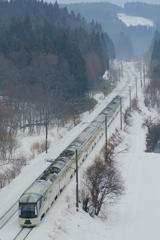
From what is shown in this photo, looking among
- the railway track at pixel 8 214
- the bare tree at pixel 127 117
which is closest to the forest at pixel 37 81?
the bare tree at pixel 127 117

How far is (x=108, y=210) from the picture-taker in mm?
30641

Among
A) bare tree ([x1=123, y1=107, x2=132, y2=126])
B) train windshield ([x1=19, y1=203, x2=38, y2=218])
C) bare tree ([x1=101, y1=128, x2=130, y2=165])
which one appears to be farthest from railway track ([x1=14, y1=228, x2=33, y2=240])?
bare tree ([x1=123, y1=107, x2=132, y2=126])

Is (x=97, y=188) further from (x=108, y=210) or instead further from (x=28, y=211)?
(x=28, y=211)

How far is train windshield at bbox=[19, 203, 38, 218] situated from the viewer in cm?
2327

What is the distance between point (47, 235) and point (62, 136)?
93.4 ft

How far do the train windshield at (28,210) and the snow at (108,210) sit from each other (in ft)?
2.86

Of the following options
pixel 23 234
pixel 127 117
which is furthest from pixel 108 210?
pixel 127 117

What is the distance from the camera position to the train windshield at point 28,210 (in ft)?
76.3

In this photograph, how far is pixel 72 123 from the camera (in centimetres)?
5916

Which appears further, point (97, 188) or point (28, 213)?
point (97, 188)

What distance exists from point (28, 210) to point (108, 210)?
364 inches

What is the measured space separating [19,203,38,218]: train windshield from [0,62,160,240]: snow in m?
0.87

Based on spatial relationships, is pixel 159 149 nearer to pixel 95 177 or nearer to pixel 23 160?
pixel 23 160

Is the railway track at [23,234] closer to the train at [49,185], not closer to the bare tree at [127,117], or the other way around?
the train at [49,185]
